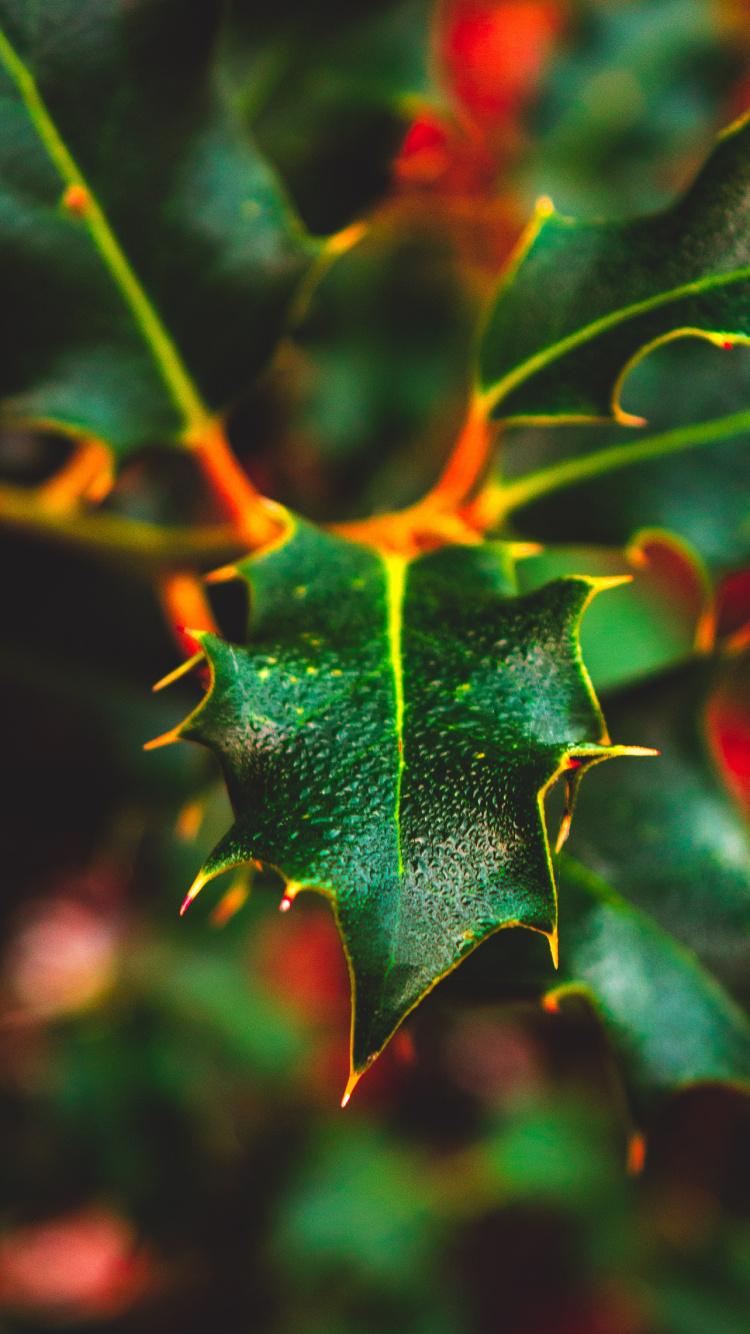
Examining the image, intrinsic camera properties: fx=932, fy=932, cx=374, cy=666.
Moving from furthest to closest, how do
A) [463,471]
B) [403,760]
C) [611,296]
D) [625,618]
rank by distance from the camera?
[625,618]
[463,471]
[611,296]
[403,760]

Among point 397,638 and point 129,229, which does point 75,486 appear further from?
point 397,638

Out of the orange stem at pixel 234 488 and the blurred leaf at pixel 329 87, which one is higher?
the blurred leaf at pixel 329 87

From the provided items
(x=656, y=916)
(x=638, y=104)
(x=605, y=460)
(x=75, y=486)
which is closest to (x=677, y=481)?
(x=605, y=460)

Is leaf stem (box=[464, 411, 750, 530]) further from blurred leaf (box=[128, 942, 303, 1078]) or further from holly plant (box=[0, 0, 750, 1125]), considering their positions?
blurred leaf (box=[128, 942, 303, 1078])

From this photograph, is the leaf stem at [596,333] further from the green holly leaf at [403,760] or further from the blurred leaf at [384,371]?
the blurred leaf at [384,371]

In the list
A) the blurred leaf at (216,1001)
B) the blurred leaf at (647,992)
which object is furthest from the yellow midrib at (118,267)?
the blurred leaf at (216,1001)

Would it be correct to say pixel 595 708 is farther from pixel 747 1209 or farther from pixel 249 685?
pixel 747 1209

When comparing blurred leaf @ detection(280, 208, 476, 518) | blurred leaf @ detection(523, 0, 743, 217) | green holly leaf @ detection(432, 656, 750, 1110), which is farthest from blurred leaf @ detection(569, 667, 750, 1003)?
blurred leaf @ detection(523, 0, 743, 217)
